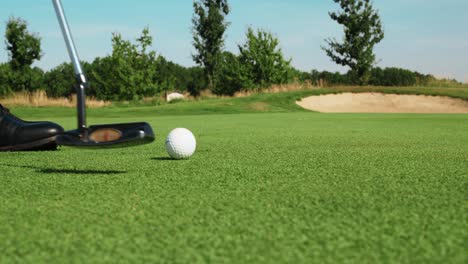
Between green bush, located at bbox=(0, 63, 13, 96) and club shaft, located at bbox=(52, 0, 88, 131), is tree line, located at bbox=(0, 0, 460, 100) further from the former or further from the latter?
club shaft, located at bbox=(52, 0, 88, 131)

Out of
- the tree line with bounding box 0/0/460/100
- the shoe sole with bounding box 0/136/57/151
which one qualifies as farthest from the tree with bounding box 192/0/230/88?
the shoe sole with bounding box 0/136/57/151

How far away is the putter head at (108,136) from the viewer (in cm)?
292

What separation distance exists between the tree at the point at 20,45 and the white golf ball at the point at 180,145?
34.4m

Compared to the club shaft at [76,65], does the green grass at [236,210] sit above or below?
below

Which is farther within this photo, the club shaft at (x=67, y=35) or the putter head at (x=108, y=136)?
the club shaft at (x=67, y=35)

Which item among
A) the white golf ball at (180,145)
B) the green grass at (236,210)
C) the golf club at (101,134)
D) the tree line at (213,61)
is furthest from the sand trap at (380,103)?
the golf club at (101,134)

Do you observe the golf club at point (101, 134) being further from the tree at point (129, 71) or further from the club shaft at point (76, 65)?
the tree at point (129, 71)

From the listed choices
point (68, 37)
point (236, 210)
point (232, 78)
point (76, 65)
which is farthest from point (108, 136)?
point (232, 78)

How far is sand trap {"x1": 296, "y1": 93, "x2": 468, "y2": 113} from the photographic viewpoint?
78.8 ft

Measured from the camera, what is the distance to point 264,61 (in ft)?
154

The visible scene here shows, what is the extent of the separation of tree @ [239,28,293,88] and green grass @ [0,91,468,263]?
142 feet

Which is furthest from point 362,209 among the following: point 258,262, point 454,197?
point 258,262

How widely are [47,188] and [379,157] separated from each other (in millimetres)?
2832

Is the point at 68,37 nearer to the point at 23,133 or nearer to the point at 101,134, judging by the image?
the point at 101,134
